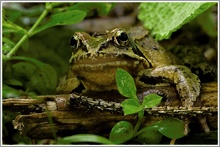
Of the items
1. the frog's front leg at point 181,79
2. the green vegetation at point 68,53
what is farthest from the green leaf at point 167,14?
the frog's front leg at point 181,79

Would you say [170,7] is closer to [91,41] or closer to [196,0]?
[196,0]

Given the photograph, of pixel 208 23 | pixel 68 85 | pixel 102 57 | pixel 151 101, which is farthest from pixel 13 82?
pixel 208 23

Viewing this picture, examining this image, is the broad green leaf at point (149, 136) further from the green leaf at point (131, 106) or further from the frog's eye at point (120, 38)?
the frog's eye at point (120, 38)

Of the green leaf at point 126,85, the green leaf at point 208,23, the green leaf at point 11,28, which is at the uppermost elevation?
the green leaf at point 208,23

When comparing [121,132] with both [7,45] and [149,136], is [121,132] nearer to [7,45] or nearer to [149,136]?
[149,136]

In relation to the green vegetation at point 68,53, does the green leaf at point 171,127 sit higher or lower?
lower

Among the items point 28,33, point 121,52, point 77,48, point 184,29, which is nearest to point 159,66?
point 121,52
